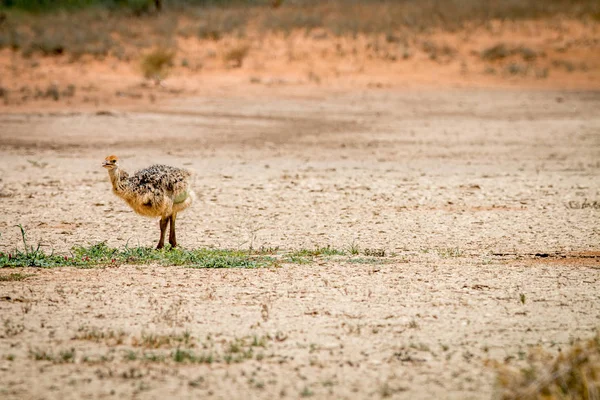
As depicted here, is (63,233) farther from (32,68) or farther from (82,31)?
(82,31)

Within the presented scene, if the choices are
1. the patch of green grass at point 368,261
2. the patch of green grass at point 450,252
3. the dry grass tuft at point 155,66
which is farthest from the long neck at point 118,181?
the dry grass tuft at point 155,66

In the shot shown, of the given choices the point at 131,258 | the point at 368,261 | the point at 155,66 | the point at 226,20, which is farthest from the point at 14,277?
the point at 226,20

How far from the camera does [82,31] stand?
111 ft

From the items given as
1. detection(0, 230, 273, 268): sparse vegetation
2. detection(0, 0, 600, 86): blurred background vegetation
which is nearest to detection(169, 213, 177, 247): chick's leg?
detection(0, 230, 273, 268): sparse vegetation

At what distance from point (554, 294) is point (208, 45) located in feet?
84.0

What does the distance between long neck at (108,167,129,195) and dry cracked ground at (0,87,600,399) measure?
0.82 meters

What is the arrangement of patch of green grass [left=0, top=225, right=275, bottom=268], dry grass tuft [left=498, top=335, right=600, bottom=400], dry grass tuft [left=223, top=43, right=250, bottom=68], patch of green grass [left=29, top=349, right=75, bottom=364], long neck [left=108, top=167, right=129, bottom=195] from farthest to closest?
dry grass tuft [left=223, top=43, right=250, bottom=68] < long neck [left=108, top=167, right=129, bottom=195] < patch of green grass [left=0, top=225, right=275, bottom=268] < patch of green grass [left=29, top=349, right=75, bottom=364] < dry grass tuft [left=498, top=335, right=600, bottom=400]

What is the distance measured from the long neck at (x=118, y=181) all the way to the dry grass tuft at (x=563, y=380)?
190 inches

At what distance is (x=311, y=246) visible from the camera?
963 cm

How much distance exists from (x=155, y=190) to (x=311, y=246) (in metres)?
1.83

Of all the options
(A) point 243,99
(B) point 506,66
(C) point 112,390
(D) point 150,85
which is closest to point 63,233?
(C) point 112,390

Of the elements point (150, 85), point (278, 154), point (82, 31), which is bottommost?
point (278, 154)

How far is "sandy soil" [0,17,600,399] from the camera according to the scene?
605 centimetres

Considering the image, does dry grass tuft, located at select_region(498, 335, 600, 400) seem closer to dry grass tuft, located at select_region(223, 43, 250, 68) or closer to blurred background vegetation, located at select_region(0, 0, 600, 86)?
blurred background vegetation, located at select_region(0, 0, 600, 86)
